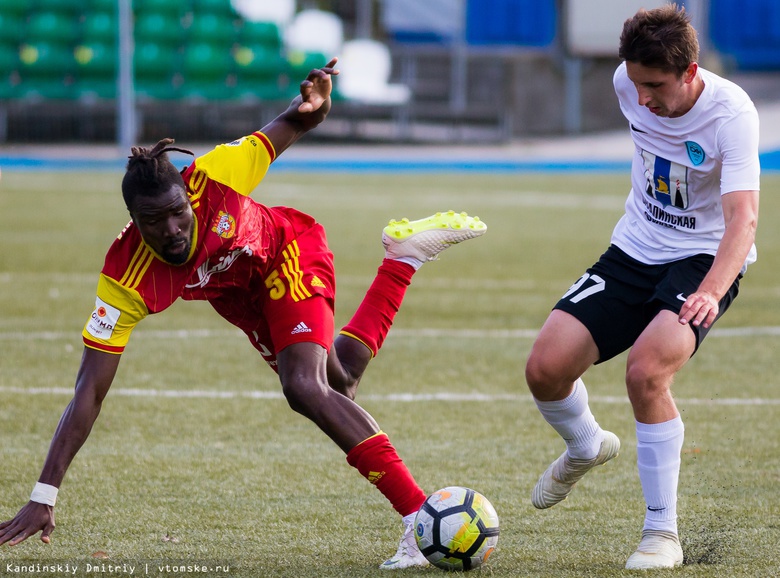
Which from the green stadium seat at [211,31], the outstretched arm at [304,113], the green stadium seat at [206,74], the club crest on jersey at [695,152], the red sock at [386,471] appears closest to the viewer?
the red sock at [386,471]

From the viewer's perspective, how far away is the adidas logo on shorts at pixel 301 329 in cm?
410

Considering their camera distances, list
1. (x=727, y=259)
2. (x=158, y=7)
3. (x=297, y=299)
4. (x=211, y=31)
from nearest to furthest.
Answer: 1. (x=727, y=259)
2. (x=297, y=299)
3. (x=211, y=31)
4. (x=158, y=7)

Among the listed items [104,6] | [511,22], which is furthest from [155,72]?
[511,22]

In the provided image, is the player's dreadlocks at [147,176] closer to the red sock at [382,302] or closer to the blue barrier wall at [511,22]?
the red sock at [382,302]

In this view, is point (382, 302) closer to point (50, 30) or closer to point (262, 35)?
point (262, 35)

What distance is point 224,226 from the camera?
13.2 ft

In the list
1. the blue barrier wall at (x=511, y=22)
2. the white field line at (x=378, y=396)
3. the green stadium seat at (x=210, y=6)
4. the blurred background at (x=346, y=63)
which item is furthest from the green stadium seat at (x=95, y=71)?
the white field line at (x=378, y=396)

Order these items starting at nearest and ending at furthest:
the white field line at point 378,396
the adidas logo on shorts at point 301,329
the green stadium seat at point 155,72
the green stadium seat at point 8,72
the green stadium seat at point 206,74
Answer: the adidas logo on shorts at point 301,329 < the white field line at point 378,396 < the green stadium seat at point 8,72 < the green stadium seat at point 155,72 < the green stadium seat at point 206,74

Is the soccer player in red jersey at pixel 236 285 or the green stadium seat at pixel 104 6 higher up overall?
the soccer player in red jersey at pixel 236 285

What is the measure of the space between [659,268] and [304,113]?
4.71 ft

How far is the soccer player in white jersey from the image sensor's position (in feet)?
12.3

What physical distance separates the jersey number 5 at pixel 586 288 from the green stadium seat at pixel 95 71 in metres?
21.5

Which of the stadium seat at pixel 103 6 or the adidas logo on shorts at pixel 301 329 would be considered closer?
the adidas logo on shorts at pixel 301 329

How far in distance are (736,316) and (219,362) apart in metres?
3.93
